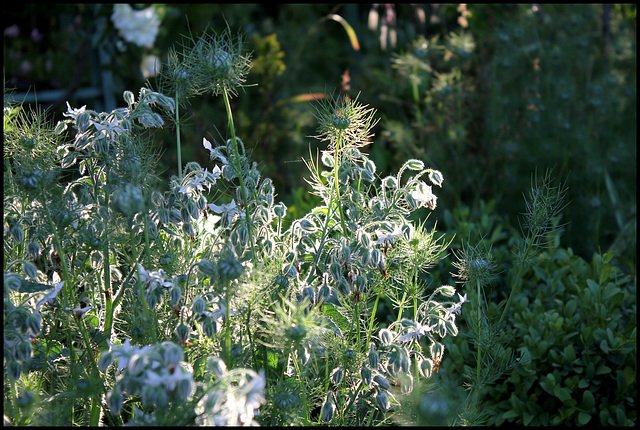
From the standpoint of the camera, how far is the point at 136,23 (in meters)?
4.46

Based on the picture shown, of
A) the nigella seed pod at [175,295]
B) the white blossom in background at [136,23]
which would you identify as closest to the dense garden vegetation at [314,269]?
the nigella seed pod at [175,295]

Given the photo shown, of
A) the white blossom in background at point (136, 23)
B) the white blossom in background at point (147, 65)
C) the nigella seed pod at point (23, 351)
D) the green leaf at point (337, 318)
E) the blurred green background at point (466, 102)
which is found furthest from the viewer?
the white blossom in background at point (147, 65)

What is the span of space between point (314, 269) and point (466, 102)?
110 inches

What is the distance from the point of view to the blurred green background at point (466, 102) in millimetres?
3680

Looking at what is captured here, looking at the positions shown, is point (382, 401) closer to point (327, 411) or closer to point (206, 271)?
point (327, 411)

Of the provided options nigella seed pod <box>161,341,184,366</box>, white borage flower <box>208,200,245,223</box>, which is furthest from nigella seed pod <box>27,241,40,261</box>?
nigella seed pod <box>161,341,184,366</box>

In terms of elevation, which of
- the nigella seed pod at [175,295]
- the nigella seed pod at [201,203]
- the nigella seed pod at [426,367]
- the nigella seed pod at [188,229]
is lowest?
the nigella seed pod at [426,367]

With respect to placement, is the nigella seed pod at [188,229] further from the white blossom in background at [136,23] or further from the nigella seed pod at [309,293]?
the white blossom in background at [136,23]

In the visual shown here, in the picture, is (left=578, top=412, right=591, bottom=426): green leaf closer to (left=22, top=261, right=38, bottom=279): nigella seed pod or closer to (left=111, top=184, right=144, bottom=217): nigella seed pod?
(left=111, top=184, right=144, bottom=217): nigella seed pod

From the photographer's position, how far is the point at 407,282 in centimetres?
152

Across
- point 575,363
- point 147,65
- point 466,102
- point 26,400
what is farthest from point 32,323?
point 147,65

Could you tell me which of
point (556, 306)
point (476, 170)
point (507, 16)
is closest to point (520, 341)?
point (556, 306)

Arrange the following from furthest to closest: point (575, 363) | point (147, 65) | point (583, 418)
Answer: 1. point (147, 65)
2. point (575, 363)
3. point (583, 418)

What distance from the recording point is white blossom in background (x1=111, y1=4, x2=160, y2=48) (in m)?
4.41
